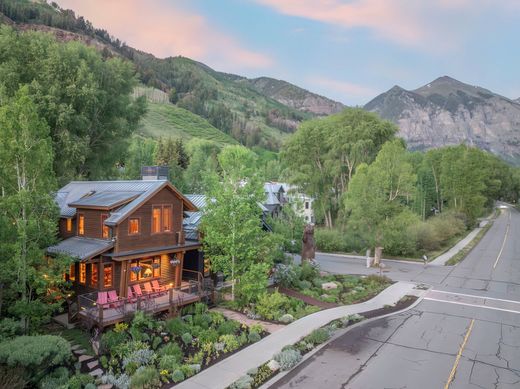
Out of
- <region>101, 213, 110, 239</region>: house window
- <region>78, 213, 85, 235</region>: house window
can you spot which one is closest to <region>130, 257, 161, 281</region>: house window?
<region>101, 213, 110, 239</region>: house window

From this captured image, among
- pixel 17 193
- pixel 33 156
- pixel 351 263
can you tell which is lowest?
pixel 351 263

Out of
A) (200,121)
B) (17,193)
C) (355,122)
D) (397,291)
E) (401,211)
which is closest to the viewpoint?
(17,193)

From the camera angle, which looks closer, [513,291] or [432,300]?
[432,300]

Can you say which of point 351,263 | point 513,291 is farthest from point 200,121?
point 513,291

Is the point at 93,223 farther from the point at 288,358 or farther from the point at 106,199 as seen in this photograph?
the point at 288,358

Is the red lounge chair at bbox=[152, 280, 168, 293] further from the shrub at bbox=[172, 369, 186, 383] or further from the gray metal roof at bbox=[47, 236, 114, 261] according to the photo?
the shrub at bbox=[172, 369, 186, 383]

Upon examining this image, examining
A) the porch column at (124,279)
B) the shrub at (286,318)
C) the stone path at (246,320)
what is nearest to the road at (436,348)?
the shrub at (286,318)

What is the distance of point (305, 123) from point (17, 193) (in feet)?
133

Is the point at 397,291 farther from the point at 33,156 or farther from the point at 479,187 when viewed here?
the point at 479,187

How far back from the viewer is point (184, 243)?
2275 cm

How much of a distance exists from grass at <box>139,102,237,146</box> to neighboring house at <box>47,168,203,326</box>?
11877 cm

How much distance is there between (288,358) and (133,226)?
34.7 ft

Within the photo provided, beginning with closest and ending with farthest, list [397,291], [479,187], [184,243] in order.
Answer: [184,243], [397,291], [479,187]

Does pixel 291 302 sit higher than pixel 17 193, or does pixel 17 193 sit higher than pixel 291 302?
pixel 17 193
